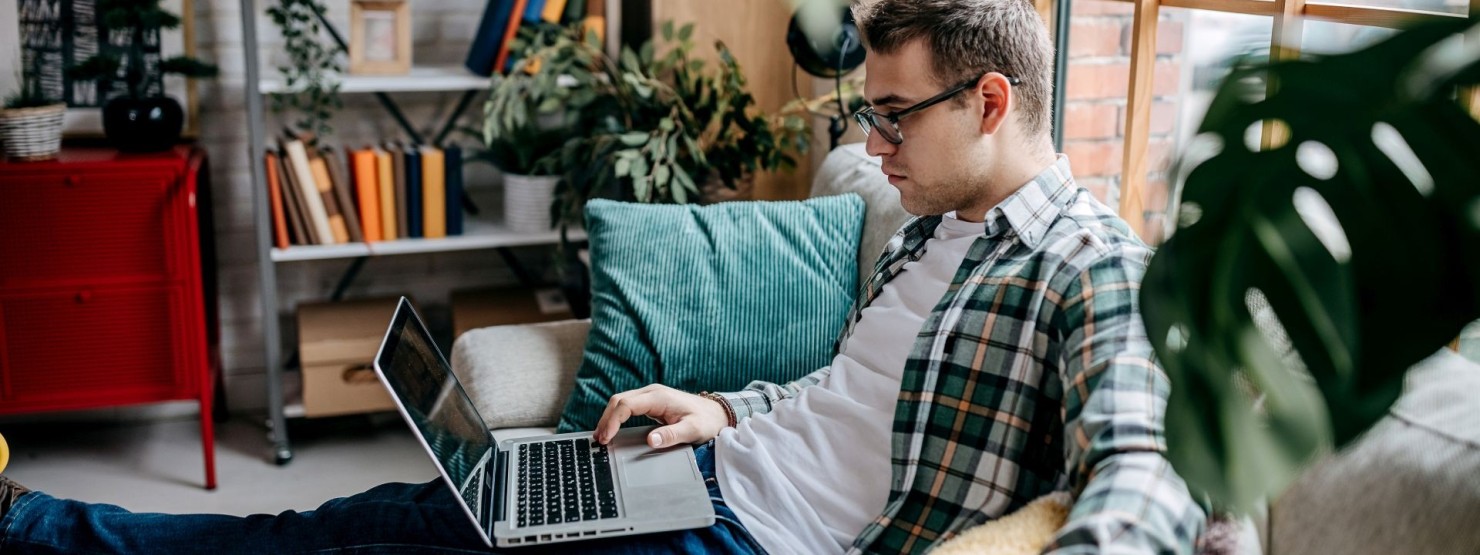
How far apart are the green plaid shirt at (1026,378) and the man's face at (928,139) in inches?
3.7

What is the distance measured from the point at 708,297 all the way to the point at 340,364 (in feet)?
4.14

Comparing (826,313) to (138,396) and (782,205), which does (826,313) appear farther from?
(138,396)

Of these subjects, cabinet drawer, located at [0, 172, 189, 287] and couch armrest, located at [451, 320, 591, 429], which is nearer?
couch armrest, located at [451, 320, 591, 429]

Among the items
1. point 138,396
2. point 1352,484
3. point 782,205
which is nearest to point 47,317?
point 138,396

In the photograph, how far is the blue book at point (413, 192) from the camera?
2.88 metres

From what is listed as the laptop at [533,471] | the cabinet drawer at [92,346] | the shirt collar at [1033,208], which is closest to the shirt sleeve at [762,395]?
the laptop at [533,471]

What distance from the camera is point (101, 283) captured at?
2.64 metres

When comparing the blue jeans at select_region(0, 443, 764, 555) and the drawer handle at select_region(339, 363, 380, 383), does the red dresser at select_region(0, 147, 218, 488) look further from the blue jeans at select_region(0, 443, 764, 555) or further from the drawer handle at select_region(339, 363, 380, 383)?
the blue jeans at select_region(0, 443, 764, 555)

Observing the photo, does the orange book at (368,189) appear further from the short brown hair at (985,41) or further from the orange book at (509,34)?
the short brown hair at (985,41)

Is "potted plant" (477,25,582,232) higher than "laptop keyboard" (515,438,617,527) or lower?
higher

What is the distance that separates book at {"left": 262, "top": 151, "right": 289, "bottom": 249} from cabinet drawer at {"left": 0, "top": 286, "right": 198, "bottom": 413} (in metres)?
0.25

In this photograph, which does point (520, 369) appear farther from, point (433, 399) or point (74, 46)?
point (74, 46)

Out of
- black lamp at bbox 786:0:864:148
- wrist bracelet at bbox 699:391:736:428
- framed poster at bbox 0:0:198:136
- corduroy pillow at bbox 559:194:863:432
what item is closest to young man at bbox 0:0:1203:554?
wrist bracelet at bbox 699:391:736:428

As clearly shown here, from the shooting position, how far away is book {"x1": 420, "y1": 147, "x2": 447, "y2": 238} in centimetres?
289
